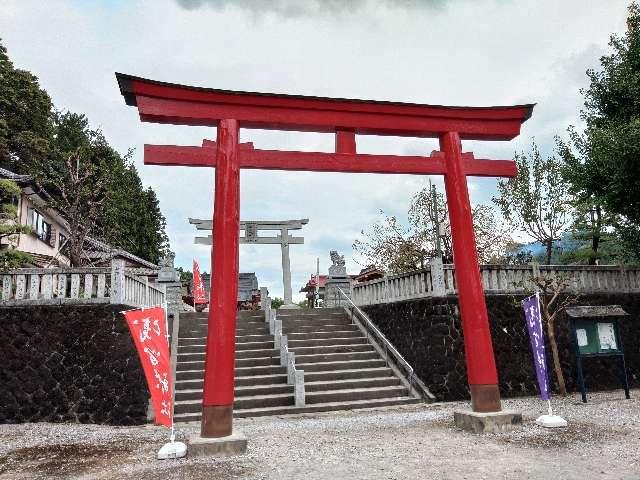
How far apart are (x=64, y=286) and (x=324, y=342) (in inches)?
272

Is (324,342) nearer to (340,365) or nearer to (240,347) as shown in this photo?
(340,365)

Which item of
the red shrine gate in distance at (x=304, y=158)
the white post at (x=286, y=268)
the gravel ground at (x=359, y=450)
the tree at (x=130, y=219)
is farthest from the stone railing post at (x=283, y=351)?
the tree at (x=130, y=219)

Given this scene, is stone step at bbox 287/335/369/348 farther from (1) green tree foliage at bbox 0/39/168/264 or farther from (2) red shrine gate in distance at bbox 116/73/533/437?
(1) green tree foliage at bbox 0/39/168/264

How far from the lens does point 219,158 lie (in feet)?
23.6

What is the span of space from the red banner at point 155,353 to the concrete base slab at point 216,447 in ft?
1.74

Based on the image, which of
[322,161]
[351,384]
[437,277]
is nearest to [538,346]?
[437,277]

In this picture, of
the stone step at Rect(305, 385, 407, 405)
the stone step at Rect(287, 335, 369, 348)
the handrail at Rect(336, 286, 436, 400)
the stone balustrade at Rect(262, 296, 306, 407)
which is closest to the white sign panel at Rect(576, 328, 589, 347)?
the handrail at Rect(336, 286, 436, 400)

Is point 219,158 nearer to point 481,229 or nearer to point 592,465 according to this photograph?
point 592,465

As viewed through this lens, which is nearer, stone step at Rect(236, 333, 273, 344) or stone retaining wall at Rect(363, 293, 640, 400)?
stone retaining wall at Rect(363, 293, 640, 400)

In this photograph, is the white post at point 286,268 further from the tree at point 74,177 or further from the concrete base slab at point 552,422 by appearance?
the concrete base slab at point 552,422

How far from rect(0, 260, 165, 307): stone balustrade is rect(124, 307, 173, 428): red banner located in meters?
3.70

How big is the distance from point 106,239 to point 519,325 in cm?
2571

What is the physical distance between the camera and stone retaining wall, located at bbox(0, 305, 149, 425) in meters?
9.22

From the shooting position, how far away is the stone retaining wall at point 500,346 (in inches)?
437
